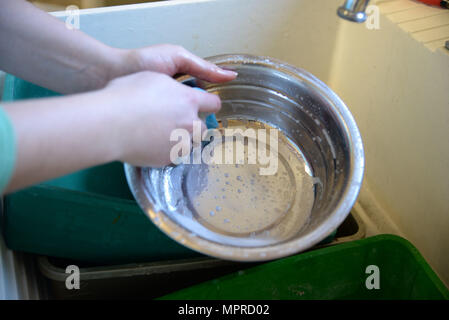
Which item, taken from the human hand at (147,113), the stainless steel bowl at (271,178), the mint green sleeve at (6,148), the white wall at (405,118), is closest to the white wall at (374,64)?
the white wall at (405,118)

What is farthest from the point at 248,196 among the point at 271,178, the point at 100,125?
the point at 100,125

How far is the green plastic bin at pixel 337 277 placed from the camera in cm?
67

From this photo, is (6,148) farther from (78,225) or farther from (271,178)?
(271,178)

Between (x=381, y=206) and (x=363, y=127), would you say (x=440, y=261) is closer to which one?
(x=381, y=206)

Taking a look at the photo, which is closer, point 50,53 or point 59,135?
point 59,135

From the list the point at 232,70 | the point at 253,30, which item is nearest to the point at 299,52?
the point at 253,30

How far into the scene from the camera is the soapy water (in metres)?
0.66

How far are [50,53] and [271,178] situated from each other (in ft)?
1.38

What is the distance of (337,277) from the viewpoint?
29.0 inches

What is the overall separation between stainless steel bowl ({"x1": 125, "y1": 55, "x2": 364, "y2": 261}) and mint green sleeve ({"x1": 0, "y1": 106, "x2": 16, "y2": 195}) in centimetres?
21

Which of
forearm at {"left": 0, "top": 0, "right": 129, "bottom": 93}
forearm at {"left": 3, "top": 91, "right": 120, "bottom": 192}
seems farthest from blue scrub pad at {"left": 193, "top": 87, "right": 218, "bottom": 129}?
forearm at {"left": 3, "top": 91, "right": 120, "bottom": 192}

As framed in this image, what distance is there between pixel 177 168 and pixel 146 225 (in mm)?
121

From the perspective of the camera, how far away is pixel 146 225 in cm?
67

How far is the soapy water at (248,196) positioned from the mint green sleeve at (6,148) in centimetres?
32
